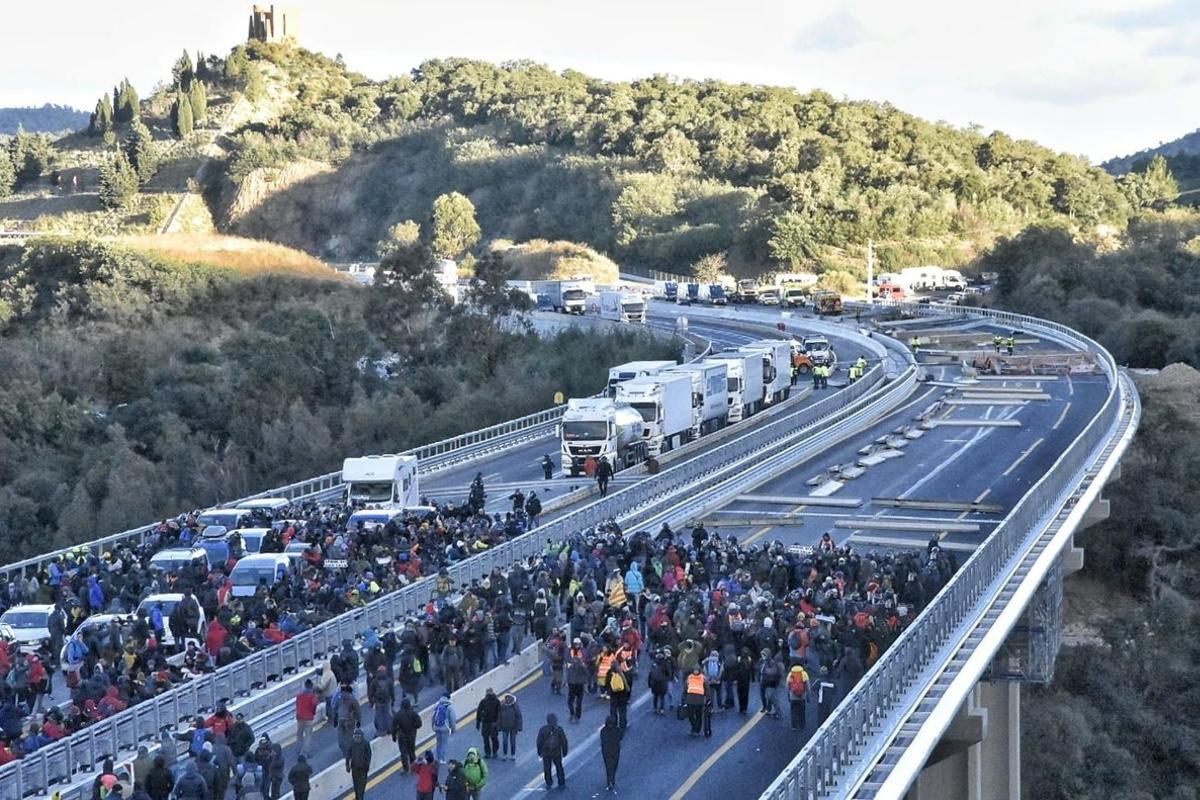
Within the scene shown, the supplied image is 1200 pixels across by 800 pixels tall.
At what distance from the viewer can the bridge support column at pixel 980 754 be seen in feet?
81.5

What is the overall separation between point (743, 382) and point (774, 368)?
4.68 m

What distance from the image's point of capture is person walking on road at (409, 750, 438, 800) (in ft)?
54.5

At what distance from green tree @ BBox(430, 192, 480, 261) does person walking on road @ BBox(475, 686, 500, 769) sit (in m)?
121

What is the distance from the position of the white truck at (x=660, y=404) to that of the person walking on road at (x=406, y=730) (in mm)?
26940

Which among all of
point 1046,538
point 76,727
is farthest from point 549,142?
point 76,727

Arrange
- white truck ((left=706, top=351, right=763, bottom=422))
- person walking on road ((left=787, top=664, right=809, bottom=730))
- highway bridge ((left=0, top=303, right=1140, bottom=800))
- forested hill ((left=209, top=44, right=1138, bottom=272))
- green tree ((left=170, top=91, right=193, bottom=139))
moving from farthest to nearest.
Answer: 1. green tree ((left=170, top=91, right=193, bottom=139))
2. forested hill ((left=209, top=44, right=1138, bottom=272))
3. white truck ((left=706, top=351, right=763, bottom=422))
4. person walking on road ((left=787, top=664, right=809, bottom=730))
5. highway bridge ((left=0, top=303, right=1140, bottom=800))

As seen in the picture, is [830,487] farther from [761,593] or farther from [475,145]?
[475,145]

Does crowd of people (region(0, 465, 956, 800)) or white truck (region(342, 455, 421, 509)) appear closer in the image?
crowd of people (region(0, 465, 956, 800))

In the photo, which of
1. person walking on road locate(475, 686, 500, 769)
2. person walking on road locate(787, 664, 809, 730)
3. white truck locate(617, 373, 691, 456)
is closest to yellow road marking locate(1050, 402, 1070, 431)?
white truck locate(617, 373, 691, 456)

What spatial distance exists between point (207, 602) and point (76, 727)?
5.91 m

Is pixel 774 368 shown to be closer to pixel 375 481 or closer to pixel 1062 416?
pixel 1062 416

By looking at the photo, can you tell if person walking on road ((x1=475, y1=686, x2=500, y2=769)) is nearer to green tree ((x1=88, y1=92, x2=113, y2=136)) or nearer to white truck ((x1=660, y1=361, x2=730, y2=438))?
white truck ((x1=660, y1=361, x2=730, y2=438))

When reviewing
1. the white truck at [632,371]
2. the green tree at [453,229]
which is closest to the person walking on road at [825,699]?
the white truck at [632,371]

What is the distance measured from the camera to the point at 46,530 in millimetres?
51281
